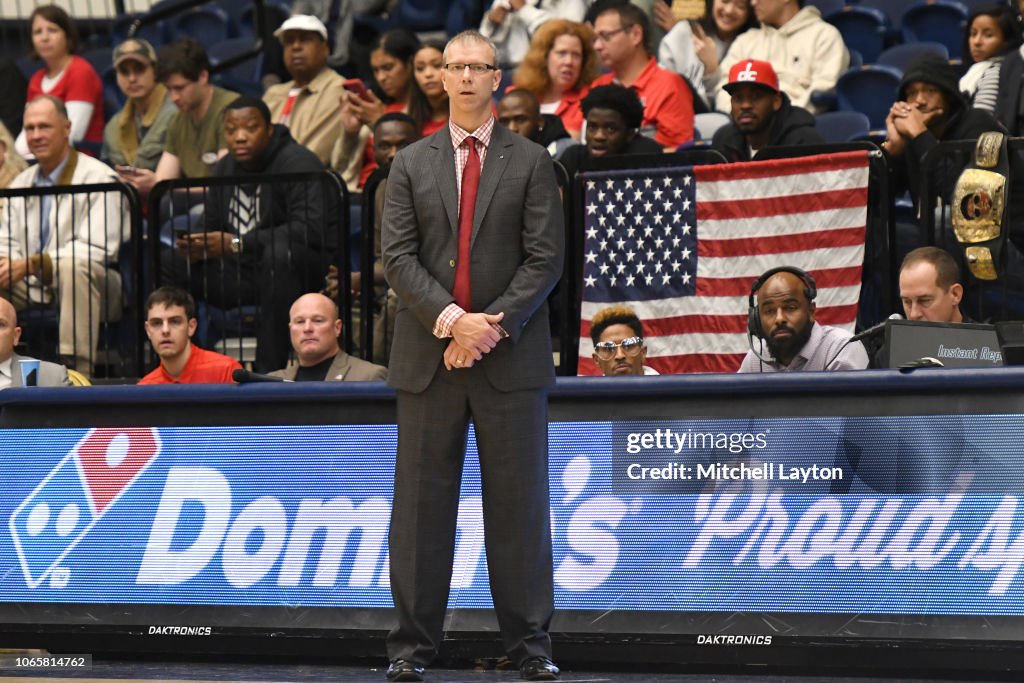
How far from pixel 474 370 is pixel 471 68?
1034 mm

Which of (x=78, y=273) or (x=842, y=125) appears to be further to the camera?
(x=842, y=125)

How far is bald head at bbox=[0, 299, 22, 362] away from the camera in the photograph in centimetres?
852

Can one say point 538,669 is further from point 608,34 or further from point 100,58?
point 100,58

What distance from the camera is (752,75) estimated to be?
9.16 metres

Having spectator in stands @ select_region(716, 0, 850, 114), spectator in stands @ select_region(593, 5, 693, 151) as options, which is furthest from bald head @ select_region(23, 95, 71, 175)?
spectator in stands @ select_region(716, 0, 850, 114)

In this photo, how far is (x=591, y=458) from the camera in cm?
604

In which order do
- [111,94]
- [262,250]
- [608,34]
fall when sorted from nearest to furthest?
[262,250], [608,34], [111,94]

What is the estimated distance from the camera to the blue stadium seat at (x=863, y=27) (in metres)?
12.0

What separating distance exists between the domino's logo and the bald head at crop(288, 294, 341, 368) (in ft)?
→ 6.82

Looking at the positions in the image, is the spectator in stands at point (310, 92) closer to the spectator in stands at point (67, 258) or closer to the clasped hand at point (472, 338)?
the spectator in stands at point (67, 258)

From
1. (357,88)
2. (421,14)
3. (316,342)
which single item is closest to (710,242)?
(316,342)

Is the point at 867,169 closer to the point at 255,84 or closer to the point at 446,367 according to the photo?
the point at 446,367

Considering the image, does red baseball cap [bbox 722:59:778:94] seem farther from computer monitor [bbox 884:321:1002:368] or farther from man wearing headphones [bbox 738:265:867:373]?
computer monitor [bbox 884:321:1002:368]

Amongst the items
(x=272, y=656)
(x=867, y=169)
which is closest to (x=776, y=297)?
(x=867, y=169)
